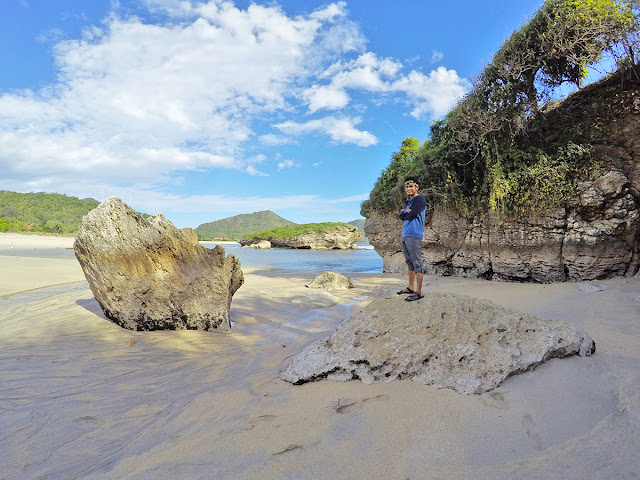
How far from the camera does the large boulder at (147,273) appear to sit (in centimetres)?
635

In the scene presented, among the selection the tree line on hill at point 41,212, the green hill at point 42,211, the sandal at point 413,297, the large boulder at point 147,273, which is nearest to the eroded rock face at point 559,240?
Answer: the sandal at point 413,297

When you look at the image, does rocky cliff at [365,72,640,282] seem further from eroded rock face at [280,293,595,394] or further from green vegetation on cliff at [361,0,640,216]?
eroded rock face at [280,293,595,394]

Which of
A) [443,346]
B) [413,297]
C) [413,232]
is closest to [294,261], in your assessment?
[413,232]

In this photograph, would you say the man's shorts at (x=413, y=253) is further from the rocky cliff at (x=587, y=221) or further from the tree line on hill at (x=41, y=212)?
the tree line on hill at (x=41, y=212)

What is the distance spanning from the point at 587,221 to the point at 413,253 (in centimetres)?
775

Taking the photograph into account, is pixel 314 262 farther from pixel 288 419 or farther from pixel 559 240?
pixel 288 419

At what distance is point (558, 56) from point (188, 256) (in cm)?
1321

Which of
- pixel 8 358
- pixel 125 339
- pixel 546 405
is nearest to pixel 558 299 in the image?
pixel 546 405

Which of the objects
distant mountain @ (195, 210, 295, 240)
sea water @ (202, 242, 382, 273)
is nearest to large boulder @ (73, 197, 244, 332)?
sea water @ (202, 242, 382, 273)

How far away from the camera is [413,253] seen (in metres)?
5.43

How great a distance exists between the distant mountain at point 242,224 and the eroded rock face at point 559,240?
147 meters

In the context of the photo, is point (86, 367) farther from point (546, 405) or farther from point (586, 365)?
point (586, 365)

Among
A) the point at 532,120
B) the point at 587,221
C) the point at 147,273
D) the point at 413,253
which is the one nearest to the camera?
the point at 413,253

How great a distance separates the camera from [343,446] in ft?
7.79
